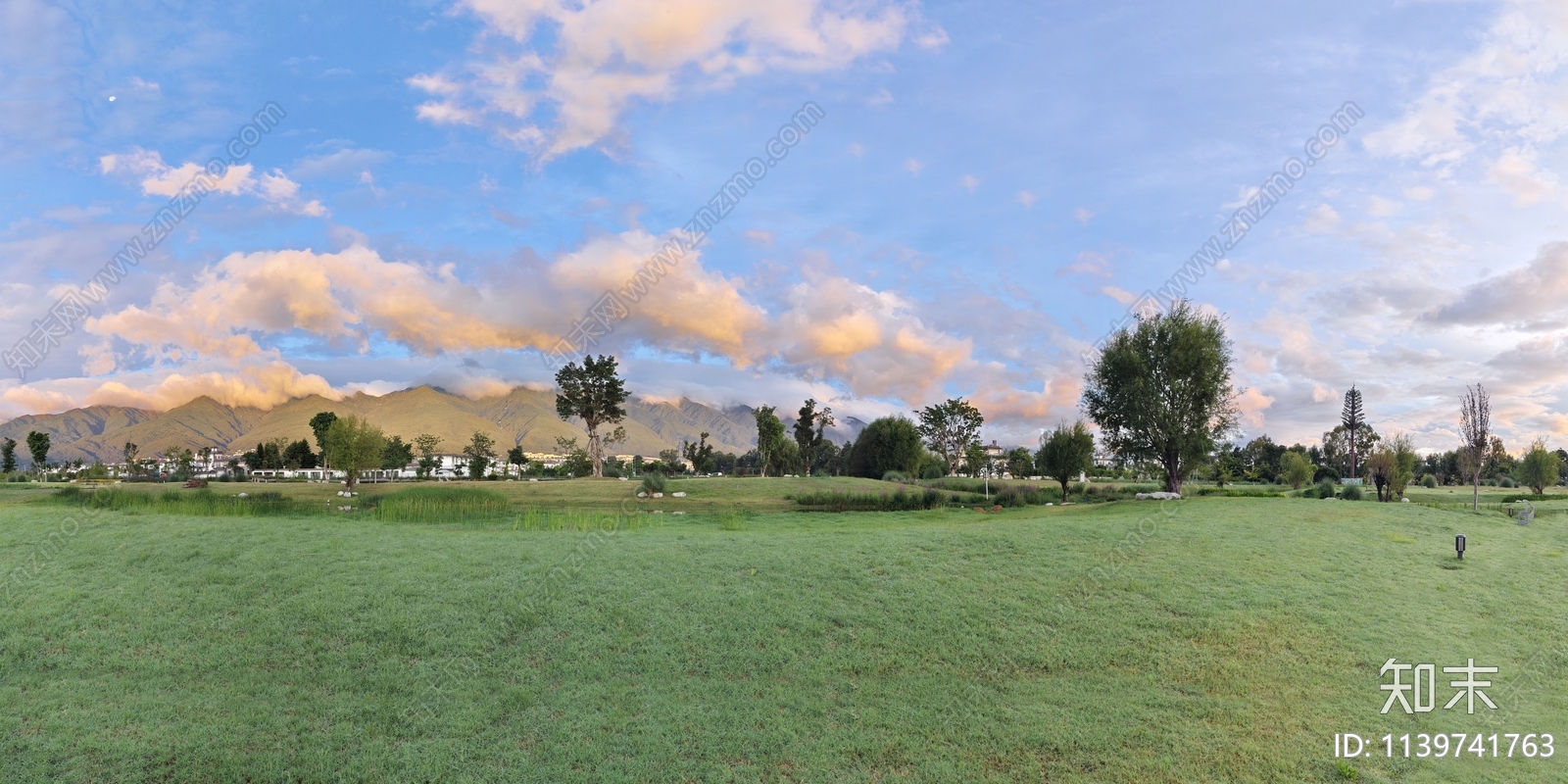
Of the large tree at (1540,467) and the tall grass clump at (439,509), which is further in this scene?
the large tree at (1540,467)

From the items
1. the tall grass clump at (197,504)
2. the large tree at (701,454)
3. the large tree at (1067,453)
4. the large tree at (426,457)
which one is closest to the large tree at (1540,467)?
the large tree at (1067,453)

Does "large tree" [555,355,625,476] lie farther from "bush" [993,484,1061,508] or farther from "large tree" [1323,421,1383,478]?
"large tree" [1323,421,1383,478]

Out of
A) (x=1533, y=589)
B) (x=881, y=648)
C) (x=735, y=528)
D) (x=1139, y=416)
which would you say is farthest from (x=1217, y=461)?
(x=881, y=648)

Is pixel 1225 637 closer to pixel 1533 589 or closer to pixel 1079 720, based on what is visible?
pixel 1079 720

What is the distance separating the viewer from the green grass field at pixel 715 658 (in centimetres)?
711

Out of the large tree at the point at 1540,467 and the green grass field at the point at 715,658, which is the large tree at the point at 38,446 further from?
the large tree at the point at 1540,467

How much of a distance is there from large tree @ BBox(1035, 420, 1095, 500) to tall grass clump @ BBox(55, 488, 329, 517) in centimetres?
3571

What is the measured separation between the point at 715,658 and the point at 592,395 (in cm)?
6066

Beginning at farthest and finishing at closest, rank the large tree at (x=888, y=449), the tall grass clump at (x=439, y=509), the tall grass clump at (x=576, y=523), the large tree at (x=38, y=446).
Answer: the large tree at (x=888, y=449) < the large tree at (x=38, y=446) < the tall grass clump at (x=439, y=509) < the tall grass clump at (x=576, y=523)

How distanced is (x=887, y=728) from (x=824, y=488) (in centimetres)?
3600

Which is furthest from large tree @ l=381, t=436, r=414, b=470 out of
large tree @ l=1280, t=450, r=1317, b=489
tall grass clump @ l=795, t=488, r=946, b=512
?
large tree @ l=1280, t=450, r=1317, b=489

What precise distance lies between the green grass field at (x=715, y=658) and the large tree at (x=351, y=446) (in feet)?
84.2

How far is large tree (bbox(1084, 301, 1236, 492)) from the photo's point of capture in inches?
1531

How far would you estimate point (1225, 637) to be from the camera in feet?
33.2
